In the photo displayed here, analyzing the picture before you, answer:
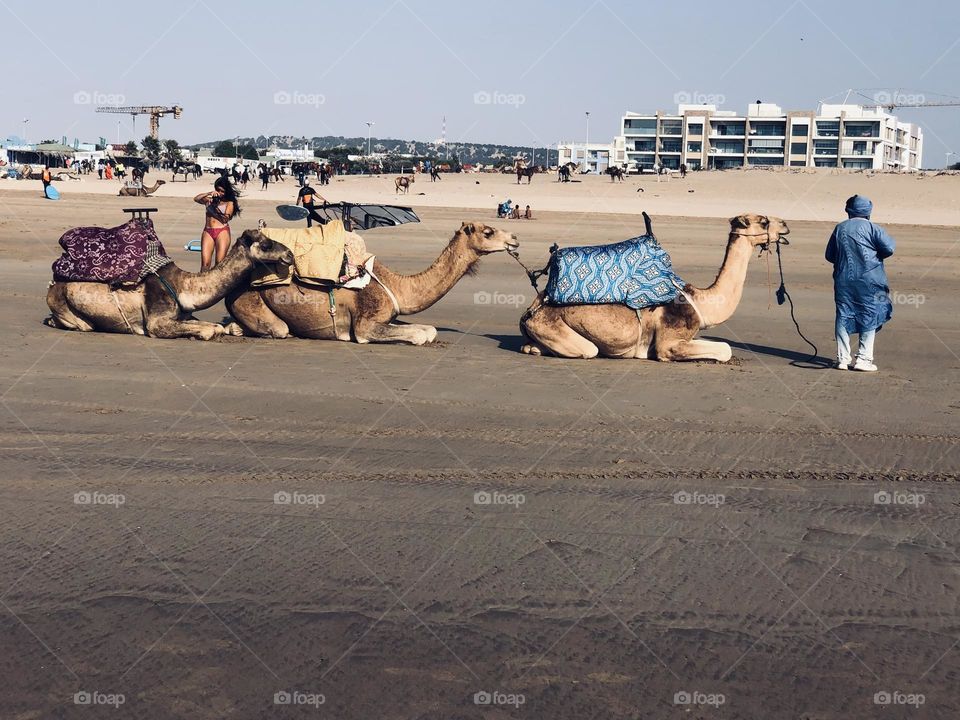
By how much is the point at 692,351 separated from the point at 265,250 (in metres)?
4.24

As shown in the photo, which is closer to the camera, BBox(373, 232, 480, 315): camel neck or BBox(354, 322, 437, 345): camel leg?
BBox(354, 322, 437, 345): camel leg

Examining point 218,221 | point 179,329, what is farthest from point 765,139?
point 179,329

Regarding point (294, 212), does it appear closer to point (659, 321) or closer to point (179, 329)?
point (179, 329)

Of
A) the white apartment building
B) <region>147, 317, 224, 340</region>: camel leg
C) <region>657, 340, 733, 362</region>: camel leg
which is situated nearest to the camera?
<region>657, 340, 733, 362</region>: camel leg

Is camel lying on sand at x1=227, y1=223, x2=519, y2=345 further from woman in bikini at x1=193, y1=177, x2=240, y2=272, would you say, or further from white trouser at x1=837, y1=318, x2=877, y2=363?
white trouser at x1=837, y1=318, x2=877, y2=363

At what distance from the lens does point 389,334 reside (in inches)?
462

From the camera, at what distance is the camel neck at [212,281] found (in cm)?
1166

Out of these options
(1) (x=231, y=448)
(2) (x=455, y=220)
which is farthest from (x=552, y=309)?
(2) (x=455, y=220)

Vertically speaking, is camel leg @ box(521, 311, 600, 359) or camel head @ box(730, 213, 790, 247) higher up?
camel head @ box(730, 213, 790, 247)

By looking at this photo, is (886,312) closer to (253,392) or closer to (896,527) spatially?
(896,527)

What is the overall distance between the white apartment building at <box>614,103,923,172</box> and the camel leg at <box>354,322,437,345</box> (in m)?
120

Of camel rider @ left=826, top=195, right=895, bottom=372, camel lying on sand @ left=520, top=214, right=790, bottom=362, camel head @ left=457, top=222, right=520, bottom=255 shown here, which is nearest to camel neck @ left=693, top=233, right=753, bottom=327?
camel lying on sand @ left=520, top=214, right=790, bottom=362

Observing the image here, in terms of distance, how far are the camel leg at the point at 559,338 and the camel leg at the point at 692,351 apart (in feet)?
2.17

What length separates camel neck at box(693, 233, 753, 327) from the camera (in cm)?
1115
